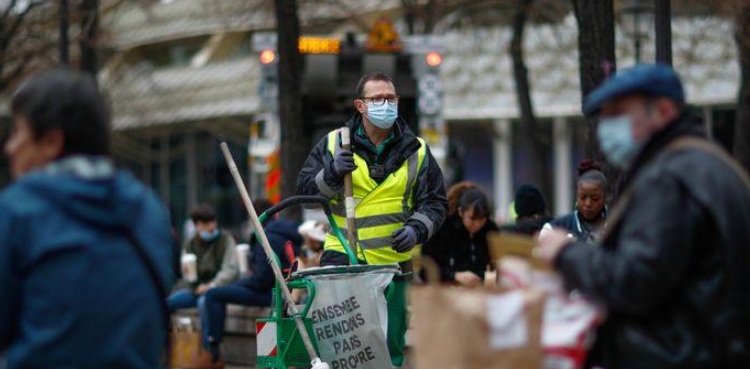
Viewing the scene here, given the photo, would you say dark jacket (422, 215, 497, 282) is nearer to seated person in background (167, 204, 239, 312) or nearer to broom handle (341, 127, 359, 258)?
broom handle (341, 127, 359, 258)

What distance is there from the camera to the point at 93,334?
16.0 ft

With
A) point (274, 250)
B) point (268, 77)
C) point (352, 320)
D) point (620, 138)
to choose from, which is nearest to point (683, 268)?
point (620, 138)

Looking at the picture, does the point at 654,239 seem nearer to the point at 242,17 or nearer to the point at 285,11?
the point at 285,11

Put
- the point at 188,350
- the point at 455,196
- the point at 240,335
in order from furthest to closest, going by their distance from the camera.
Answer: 1. the point at 240,335
2. the point at 188,350
3. the point at 455,196

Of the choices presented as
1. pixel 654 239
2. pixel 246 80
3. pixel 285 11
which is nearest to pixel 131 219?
pixel 654 239

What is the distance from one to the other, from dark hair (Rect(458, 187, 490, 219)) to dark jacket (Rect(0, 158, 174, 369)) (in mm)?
8224

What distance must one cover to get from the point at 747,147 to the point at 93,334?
18085 mm

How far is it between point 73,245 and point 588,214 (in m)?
5.98

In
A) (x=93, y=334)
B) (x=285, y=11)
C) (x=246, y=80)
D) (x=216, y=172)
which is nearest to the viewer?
(x=93, y=334)

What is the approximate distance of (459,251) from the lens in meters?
13.2

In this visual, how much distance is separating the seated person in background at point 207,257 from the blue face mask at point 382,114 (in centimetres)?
723

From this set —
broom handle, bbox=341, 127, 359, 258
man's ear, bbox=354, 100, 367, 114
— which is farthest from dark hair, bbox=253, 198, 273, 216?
broom handle, bbox=341, 127, 359, 258

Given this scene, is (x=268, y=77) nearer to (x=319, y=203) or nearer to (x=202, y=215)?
(x=202, y=215)

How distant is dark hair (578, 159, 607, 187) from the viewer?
1062cm
